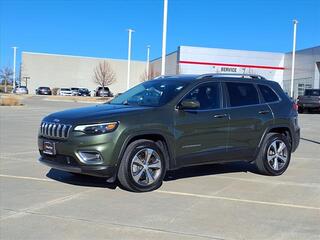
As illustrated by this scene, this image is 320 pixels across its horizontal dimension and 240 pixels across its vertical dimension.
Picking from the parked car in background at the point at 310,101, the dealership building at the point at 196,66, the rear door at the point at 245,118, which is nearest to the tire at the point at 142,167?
the rear door at the point at 245,118

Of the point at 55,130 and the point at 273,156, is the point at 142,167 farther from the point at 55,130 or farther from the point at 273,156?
the point at 273,156

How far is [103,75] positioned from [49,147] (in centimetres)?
9120

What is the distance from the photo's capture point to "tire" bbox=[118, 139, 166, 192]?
7668mm

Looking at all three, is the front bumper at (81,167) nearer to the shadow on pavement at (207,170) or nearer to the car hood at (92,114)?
the car hood at (92,114)

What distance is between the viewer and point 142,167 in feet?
25.8

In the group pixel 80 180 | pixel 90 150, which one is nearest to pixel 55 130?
pixel 90 150

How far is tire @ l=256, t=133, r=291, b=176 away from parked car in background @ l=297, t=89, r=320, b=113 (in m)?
28.5

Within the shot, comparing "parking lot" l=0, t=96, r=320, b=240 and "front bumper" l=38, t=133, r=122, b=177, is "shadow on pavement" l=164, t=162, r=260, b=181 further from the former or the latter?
"front bumper" l=38, t=133, r=122, b=177

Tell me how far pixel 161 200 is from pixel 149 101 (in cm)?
180

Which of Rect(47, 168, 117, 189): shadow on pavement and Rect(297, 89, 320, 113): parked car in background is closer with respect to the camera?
Rect(47, 168, 117, 189): shadow on pavement

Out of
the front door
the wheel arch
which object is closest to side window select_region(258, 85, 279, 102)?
the front door

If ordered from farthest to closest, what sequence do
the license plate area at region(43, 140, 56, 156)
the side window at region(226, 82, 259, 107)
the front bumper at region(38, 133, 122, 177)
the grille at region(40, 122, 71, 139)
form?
the side window at region(226, 82, 259, 107) → the license plate area at region(43, 140, 56, 156) → the grille at region(40, 122, 71, 139) → the front bumper at region(38, 133, 122, 177)

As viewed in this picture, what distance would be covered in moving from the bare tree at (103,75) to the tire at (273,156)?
8965 cm

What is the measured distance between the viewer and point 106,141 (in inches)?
293
